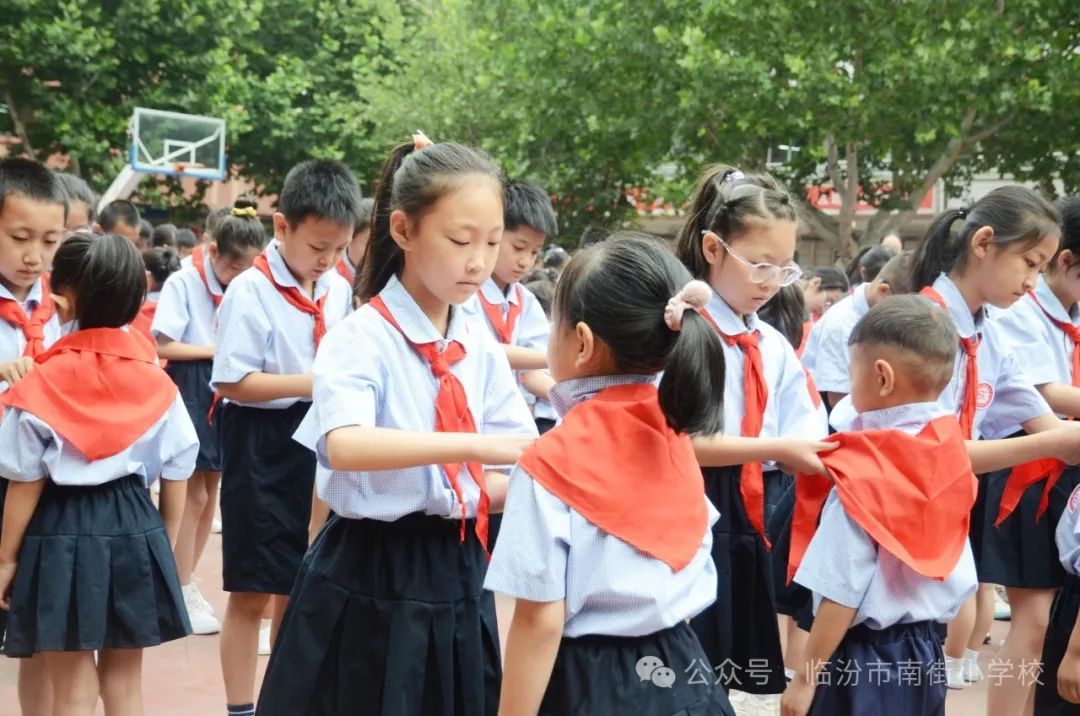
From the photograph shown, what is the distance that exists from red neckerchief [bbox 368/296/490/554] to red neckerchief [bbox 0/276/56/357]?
1.35 m

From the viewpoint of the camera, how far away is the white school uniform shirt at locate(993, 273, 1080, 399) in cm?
370

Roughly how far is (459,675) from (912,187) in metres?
15.9

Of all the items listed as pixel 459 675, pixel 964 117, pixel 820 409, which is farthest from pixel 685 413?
pixel 964 117

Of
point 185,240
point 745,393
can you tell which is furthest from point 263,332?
point 185,240

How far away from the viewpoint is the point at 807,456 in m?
2.78

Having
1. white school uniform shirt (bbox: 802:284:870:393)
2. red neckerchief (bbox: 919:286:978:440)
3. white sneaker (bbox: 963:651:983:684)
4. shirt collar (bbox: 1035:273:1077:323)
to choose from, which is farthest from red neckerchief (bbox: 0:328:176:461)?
white sneaker (bbox: 963:651:983:684)

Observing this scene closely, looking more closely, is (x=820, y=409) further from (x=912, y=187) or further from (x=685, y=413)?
(x=912, y=187)

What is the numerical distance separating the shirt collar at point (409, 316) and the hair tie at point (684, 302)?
610 millimetres

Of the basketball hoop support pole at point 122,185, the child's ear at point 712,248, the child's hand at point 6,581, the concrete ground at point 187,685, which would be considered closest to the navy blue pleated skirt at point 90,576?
the child's hand at point 6,581

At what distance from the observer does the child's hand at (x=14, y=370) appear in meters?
3.26

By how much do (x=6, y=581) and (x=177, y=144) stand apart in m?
12.1

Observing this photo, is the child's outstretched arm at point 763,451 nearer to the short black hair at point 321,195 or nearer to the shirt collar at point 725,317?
the shirt collar at point 725,317

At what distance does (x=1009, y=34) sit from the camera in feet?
47.0

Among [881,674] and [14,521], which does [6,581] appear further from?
[881,674]
